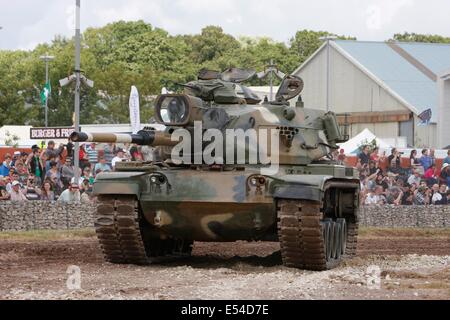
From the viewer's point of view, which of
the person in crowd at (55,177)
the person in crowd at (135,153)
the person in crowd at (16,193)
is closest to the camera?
the person in crowd at (16,193)

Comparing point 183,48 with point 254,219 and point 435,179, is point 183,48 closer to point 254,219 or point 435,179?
point 435,179

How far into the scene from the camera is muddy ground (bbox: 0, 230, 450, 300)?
1331cm

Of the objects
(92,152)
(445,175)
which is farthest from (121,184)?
(92,152)

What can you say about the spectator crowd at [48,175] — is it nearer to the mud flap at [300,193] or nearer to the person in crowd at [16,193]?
the person in crowd at [16,193]

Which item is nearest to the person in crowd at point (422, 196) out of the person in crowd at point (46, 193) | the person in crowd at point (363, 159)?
the person in crowd at point (363, 159)

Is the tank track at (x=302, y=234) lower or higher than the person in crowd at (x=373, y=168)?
lower

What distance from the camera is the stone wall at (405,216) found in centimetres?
2988

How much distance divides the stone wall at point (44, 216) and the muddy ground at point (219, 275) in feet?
4.94

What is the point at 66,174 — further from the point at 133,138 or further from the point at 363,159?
the point at 133,138

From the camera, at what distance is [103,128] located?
→ 146ft

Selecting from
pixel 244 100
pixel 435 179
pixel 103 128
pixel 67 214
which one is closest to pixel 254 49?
pixel 103 128

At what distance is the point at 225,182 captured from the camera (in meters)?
16.5

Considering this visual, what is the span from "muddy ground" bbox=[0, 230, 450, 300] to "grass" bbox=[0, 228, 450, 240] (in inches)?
15.0

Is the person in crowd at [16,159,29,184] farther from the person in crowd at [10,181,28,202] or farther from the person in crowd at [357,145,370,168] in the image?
the person in crowd at [357,145,370,168]
